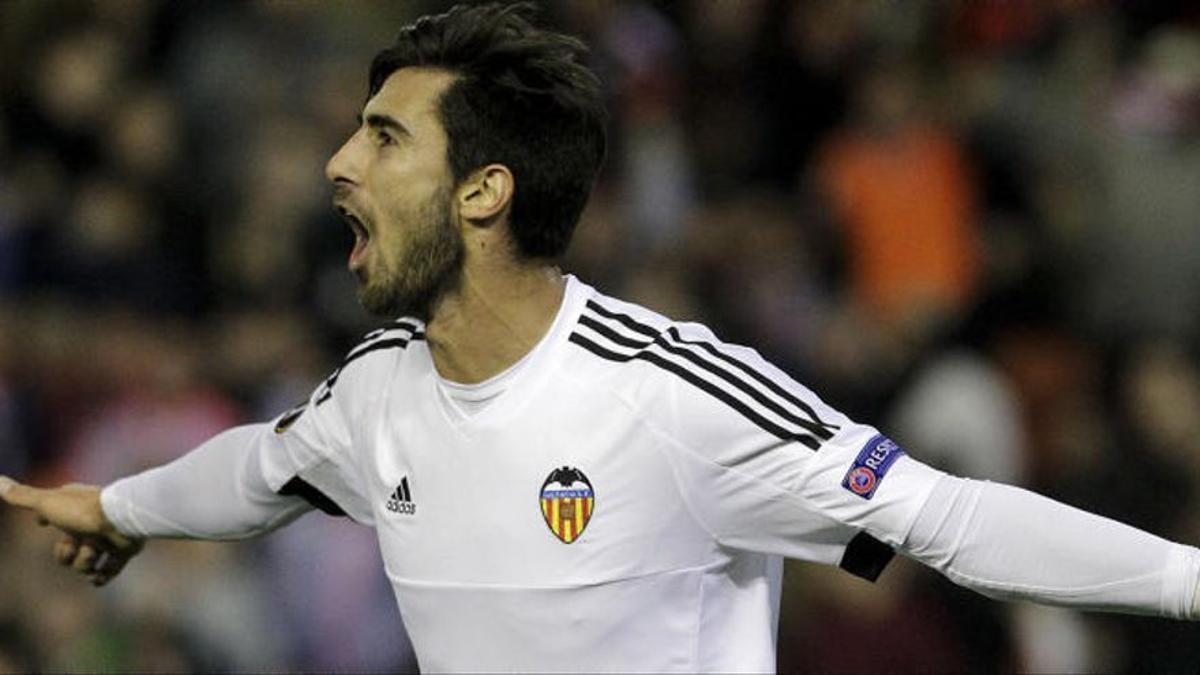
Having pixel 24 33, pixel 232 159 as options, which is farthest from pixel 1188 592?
pixel 24 33

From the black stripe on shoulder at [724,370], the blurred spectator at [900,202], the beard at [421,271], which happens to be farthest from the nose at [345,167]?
the blurred spectator at [900,202]

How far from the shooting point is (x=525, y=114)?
3693 millimetres

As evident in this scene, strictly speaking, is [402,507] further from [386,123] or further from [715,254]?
[715,254]

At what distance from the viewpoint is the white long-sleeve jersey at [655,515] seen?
330 centimetres

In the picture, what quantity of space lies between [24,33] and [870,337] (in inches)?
151

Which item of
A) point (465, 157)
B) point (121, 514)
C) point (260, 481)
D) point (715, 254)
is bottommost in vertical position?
point (121, 514)

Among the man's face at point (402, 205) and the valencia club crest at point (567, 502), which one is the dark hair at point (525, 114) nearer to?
the man's face at point (402, 205)

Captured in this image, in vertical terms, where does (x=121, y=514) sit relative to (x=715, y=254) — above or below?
below

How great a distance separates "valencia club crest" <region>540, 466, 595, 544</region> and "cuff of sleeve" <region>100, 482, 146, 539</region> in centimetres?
108

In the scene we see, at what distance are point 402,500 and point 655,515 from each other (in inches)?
18.2

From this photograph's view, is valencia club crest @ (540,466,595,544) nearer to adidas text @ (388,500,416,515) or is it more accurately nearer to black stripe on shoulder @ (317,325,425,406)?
adidas text @ (388,500,416,515)

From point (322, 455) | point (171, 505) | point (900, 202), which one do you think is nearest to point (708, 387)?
point (322, 455)

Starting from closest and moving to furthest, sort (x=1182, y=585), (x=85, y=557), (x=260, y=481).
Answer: (x=1182, y=585), (x=260, y=481), (x=85, y=557)

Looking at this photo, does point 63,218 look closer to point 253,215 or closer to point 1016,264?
point 253,215
